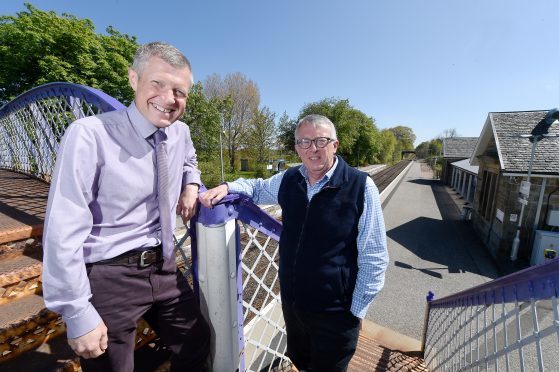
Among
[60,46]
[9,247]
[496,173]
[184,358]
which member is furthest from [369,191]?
[60,46]

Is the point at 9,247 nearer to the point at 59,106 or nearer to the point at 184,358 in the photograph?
the point at 184,358

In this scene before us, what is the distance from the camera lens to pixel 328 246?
1.70 metres

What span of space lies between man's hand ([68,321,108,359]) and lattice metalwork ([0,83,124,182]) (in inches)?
73.5

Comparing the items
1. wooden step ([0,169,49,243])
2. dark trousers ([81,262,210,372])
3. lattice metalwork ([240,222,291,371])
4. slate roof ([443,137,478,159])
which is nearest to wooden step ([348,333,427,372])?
lattice metalwork ([240,222,291,371])

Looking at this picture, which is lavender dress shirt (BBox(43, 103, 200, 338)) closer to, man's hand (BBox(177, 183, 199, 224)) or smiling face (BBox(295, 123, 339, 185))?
man's hand (BBox(177, 183, 199, 224))

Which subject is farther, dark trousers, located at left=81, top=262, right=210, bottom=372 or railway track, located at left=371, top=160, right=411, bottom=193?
railway track, located at left=371, top=160, right=411, bottom=193

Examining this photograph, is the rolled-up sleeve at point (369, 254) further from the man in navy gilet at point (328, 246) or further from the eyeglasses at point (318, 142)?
the eyeglasses at point (318, 142)

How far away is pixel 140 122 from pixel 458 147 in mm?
34151

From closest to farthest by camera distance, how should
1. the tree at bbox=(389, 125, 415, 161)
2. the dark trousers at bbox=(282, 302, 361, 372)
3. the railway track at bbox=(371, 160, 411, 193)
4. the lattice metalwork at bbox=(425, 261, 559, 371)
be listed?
the lattice metalwork at bbox=(425, 261, 559, 371), the dark trousers at bbox=(282, 302, 361, 372), the railway track at bbox=(371, 160, 411, 193), the tree at bbox=(389, 125, 415, 161)

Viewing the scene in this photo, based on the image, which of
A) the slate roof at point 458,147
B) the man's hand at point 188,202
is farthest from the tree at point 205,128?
the slate roof at point 458,147

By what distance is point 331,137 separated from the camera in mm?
1806

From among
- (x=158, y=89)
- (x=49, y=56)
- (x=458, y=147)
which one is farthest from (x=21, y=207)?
(x=458, y=147)

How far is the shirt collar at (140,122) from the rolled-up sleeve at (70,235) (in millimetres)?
238

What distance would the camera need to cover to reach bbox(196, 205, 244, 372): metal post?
1.42 m
